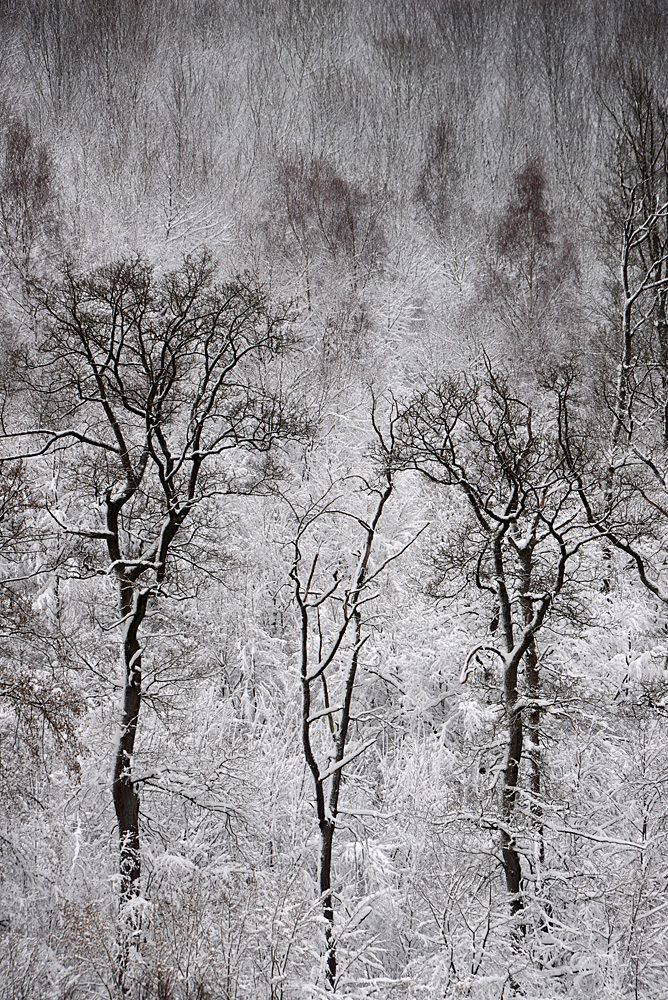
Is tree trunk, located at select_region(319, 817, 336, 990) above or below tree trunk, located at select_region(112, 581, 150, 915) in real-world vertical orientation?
below

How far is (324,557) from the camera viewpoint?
45.1ft

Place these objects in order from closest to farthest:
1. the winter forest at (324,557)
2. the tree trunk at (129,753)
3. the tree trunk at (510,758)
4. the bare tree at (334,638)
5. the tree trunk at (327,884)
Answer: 1. the tree trunk at (327,884)
2. the winter forest at (324,557)
3. the tree trunk at (510,758)
4. the bare tree at (334,638)
5. the tree trunk at (129,753)

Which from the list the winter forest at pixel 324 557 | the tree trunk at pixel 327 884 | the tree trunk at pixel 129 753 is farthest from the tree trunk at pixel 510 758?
the tree trunk at pixel 129 753

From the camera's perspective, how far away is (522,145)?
30.6 meters

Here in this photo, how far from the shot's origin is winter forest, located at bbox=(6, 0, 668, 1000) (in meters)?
7.32

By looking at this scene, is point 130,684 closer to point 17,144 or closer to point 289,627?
point 289,627

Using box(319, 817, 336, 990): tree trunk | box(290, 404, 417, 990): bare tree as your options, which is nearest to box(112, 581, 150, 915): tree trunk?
box(290, 404, 417, 990): bare tree

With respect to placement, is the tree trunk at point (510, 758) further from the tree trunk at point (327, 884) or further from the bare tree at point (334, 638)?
the tree trunk at point (327, 884)

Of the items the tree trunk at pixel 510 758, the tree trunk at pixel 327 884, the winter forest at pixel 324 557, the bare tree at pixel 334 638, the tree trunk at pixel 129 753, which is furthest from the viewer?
the tree trunk at pixel 129 753

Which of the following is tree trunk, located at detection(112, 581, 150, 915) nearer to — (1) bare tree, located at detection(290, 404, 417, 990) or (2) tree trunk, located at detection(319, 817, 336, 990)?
(1) bare tree, located at detection(290, 404, 417, 990)

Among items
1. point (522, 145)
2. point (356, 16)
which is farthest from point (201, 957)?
point (356, 16)

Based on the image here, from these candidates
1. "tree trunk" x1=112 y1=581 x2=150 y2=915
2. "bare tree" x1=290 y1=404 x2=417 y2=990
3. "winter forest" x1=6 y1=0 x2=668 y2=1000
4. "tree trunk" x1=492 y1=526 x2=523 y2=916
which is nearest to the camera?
"winter forest" x1=6 y1=0 x2=668 y2=1000

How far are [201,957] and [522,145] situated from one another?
32.2 meters

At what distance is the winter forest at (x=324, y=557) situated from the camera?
7316 mm
